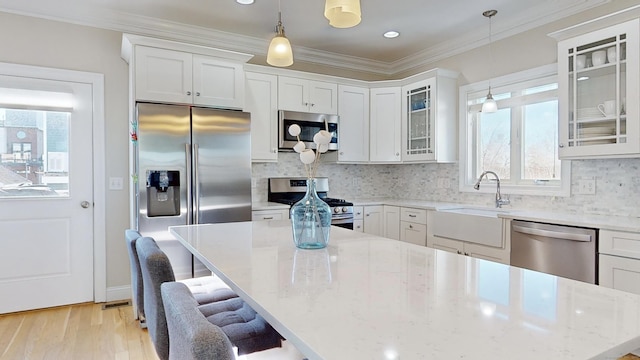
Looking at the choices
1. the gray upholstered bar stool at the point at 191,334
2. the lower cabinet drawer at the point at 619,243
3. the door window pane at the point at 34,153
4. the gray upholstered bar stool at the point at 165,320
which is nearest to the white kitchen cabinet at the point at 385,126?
the lower cabinet drawer at the point at 619,243

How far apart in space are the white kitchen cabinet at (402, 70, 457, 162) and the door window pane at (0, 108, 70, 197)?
346 cm

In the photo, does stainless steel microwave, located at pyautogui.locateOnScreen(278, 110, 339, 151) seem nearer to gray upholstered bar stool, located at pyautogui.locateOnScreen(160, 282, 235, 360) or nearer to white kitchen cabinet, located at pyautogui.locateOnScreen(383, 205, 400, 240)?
white kitchen cabinet, located at pyautogui.locateOnScreen(383, 205, 400, 240)

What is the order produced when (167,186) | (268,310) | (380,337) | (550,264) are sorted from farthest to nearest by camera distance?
(167,186) < (550,264) < (268,310) < (380,337)

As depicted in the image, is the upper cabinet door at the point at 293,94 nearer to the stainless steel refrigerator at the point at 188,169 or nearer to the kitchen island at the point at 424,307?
the stainless steel refrigerator at the point at 188,169

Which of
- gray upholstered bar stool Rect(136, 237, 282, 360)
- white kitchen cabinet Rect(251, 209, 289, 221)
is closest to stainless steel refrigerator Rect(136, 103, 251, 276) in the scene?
white kitchen cabinet Rect(251, 209, 289, 221)

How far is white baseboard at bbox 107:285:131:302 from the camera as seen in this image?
351cm

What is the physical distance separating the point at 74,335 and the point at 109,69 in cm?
228

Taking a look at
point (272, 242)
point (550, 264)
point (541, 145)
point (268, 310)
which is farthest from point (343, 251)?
point (541, 145)

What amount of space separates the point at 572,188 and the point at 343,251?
2521 millimetres

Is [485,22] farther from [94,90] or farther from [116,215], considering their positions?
[116,215]

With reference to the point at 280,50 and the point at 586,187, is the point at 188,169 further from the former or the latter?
the point at 586,187

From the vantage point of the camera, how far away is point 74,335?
2.79 m

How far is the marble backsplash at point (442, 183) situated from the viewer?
285cm

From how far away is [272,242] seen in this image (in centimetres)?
181
